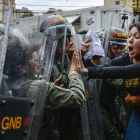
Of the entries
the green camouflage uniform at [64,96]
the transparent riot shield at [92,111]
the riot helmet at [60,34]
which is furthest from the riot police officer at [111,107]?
the green camouflage uniform at [64,96]

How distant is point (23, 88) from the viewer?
7.34 ft

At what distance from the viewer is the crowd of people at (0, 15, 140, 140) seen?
2227 millimetres

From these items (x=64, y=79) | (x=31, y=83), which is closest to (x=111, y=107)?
(x=64, y=79)

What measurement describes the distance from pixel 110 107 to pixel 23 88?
2.06 meters

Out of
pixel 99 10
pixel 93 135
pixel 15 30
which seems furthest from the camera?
pixel 99 10

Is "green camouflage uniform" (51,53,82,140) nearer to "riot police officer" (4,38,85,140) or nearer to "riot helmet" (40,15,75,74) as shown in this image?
"riot helmet" (40,15,75,74)

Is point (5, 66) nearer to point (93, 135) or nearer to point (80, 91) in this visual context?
point (80, 91)

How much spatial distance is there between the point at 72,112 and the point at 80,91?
0.53 metres

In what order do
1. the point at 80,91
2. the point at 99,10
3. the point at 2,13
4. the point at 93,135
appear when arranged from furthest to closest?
the point at 99,10
the point at 93,135
the point at 80,91
the point at 2,13

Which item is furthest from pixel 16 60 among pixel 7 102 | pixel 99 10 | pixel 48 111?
pixel 99 10

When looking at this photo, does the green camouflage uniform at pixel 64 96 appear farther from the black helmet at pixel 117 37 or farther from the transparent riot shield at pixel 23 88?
the black helmet at pixel 117 37

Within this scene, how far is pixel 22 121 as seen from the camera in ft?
6.84

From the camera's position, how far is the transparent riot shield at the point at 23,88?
1.99 meters

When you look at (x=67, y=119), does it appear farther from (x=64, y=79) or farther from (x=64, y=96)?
(x=64, y=96)
